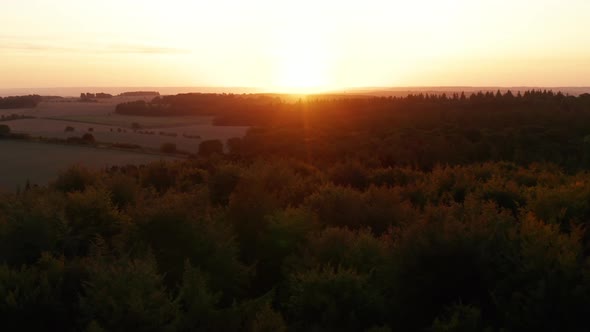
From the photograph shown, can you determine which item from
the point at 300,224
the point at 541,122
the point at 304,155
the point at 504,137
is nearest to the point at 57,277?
the point at 300,224

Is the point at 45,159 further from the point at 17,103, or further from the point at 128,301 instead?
the point at 17,103

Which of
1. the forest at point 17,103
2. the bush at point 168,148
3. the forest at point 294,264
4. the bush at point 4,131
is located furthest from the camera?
the forest at point 17,103

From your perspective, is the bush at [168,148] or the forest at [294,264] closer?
the forest at [294,264]

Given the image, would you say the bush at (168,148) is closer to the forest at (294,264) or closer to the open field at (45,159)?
the open field at (45,159)

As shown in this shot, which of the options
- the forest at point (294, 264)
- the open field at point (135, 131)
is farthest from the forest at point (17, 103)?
the forest at point (294, 264)

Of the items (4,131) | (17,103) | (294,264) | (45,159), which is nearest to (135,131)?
(4,131)

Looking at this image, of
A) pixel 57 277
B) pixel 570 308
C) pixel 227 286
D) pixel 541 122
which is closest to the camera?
pixel 570 308

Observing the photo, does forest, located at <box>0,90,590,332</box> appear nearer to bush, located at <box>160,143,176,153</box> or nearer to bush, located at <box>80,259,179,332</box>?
bush, located at <box>80,259,179,332</box>

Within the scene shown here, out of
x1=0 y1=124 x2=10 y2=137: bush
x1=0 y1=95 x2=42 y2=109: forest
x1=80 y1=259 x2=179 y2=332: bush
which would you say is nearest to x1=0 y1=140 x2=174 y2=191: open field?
x1=0 y1=124 x2=10 y2=137: bush

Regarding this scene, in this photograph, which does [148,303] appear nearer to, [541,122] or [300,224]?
[300,224]
